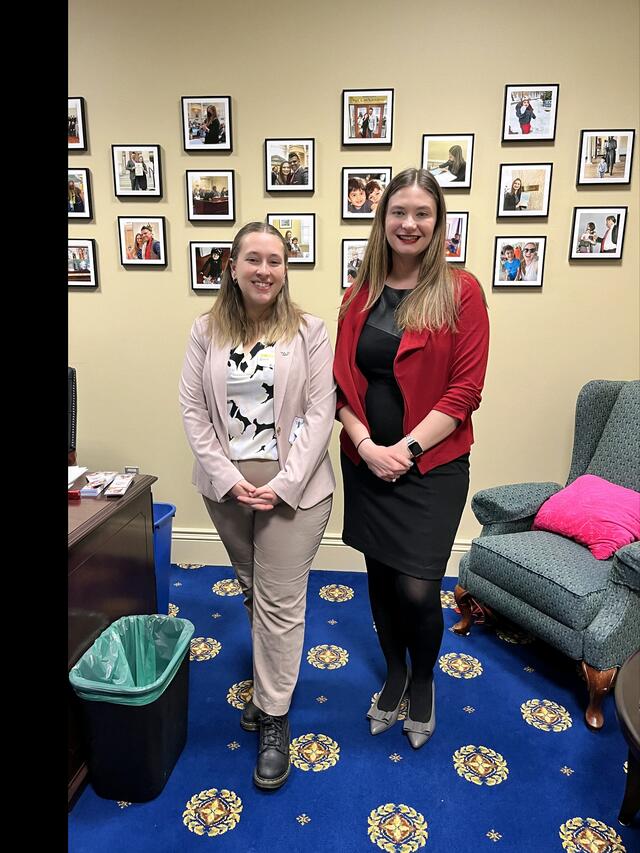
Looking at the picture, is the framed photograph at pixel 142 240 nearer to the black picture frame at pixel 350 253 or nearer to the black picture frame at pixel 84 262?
the black picture frame at pixel 84 262

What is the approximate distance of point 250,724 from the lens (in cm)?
192

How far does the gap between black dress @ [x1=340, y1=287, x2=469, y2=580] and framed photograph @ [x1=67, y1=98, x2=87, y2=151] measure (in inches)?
78.3

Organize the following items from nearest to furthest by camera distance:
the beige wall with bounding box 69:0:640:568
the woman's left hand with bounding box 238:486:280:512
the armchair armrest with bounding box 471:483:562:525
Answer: the woman's left hand with bounding box 238:486:280:512 < the armchair armrest with bounding box 471:483:562:525 < the beige wall with bounding box 69:0:640:568

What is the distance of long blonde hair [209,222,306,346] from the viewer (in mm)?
1696

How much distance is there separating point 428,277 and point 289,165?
4.76 ft

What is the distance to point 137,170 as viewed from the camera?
282cm

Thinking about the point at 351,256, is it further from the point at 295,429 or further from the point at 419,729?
the point at 419,729

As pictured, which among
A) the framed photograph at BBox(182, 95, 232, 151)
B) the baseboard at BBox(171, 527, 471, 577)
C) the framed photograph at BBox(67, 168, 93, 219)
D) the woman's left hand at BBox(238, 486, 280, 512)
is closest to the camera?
the woman's left hand at BBox(238, 486, 280, 512)

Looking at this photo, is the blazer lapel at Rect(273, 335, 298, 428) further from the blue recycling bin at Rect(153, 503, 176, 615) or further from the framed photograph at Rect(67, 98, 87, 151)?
the framed photograph at Rect(67, 98, 87, 151)

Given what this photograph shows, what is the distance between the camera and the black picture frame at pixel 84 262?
2916mm

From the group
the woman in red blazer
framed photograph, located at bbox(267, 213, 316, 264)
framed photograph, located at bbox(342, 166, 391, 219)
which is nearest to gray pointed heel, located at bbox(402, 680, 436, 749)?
the woman in red blazer

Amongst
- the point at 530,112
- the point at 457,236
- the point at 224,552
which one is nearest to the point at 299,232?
the point at 457,236

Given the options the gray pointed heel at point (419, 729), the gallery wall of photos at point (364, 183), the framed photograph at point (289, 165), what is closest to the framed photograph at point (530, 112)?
the gallery wall of photos at point (364, 183)
